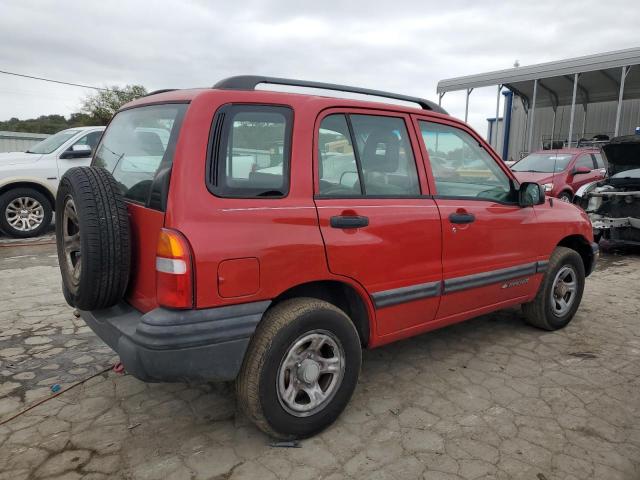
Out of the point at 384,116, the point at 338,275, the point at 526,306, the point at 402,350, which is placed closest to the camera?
the point at 338,275

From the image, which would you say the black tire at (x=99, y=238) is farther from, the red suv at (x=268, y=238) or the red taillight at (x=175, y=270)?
the red taillight at (x=175, y=270)

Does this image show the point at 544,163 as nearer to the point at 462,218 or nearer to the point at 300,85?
the point at 462,218

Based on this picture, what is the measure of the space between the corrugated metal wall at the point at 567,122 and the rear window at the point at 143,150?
19.8 meters

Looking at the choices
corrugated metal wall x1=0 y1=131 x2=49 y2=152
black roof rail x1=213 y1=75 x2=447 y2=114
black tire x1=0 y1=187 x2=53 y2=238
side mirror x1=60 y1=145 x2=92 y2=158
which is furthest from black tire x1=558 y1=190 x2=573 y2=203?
corrugated metal wall x1=0 y1=131 x2=49 y2=152

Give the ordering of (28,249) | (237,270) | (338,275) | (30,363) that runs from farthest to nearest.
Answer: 1. (28,249)
2. (30,363)
3. (338,275)
4. (237,270)

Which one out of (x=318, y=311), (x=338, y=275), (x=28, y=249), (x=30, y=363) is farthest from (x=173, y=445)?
(x=28, y=249)

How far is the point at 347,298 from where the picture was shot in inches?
110

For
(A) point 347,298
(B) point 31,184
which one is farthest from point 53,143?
(A) point 347,298

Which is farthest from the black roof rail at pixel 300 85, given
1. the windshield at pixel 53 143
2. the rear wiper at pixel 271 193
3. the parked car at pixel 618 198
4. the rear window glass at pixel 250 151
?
the windshield at pixel 53 143

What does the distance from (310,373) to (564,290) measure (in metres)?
2.72

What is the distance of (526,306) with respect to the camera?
4.10m

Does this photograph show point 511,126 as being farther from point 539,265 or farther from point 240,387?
point 240,387

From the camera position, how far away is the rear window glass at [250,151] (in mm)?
2287

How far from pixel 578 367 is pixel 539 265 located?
811 millimetres
